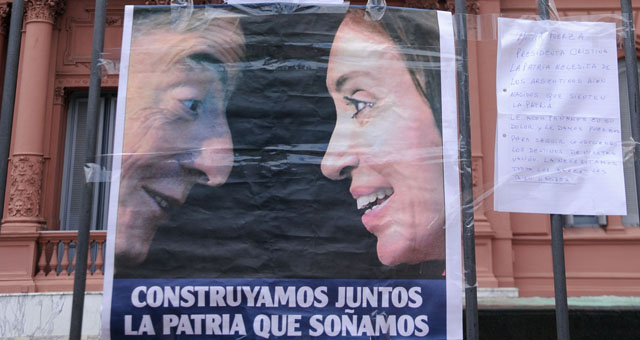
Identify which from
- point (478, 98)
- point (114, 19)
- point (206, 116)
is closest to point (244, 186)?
point (206, 116)

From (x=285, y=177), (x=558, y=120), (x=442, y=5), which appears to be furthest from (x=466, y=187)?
(x=442, y=5)

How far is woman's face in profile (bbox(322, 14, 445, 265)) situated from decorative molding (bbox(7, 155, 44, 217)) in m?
7.34

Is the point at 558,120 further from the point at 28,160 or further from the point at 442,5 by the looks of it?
the point at 28,160

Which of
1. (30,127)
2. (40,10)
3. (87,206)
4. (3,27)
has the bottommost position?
(87,206)

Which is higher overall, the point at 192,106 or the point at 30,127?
the point at 30,127

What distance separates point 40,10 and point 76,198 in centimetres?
306

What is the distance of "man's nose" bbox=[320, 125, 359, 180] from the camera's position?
296 cm

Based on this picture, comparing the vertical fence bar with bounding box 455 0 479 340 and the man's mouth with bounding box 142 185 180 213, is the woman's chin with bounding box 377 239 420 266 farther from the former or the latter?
the man's mouth with bounding box 142 185 180 213

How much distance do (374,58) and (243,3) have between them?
2.41 ft

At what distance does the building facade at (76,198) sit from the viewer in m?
8.63

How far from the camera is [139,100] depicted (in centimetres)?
299

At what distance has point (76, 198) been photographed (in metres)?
9.65

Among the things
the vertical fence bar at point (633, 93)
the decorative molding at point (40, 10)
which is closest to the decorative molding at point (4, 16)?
the decorative molding at point (40, 10)

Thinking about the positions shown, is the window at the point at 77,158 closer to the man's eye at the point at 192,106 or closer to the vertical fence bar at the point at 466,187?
the man's eye at the point at 192,106
